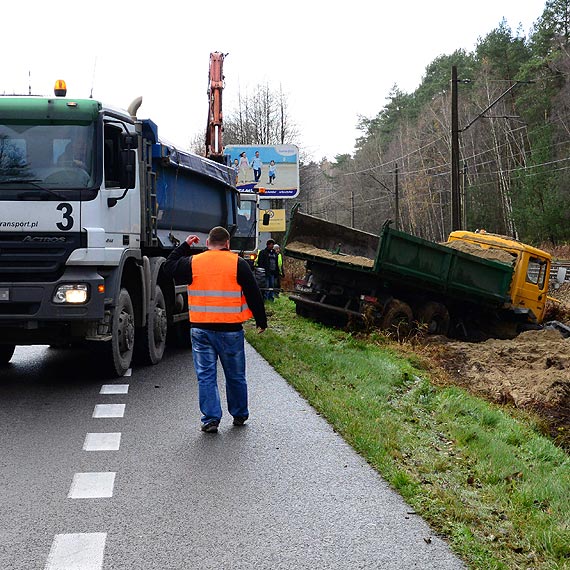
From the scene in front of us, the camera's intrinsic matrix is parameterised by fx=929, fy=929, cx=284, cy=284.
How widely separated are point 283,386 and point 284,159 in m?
29.8

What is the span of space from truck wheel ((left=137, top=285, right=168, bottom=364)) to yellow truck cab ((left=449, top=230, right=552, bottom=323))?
27.0 feet

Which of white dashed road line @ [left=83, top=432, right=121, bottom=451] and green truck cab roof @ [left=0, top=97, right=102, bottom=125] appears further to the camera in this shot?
green truck cab roof @ [left=0, top=97, right=102, bottom=125]

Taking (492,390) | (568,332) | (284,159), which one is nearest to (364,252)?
(568,332)

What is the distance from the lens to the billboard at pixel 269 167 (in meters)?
38.8

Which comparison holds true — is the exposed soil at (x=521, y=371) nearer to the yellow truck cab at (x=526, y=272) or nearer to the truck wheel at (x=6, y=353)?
the yellow truck cab at (x=526, y=272)

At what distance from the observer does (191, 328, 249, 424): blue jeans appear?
293 inches

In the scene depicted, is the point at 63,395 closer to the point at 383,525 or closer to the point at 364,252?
the point at 383,525

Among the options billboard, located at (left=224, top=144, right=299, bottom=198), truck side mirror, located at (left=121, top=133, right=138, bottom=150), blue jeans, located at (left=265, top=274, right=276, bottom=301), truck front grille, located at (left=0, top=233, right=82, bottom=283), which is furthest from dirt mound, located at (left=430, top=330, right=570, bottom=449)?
billboard, located at (left=224, top=144, right=299, bottom=198)

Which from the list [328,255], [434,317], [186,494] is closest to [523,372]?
[434,317]

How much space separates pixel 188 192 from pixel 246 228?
9.75 metres

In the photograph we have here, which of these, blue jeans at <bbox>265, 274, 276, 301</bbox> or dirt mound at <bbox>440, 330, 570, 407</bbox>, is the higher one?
dirt mound at <bbox>440, 330, 570, 407</bbox>

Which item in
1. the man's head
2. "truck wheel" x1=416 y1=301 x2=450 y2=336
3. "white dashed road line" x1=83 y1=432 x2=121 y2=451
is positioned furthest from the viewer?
"truck wheel" x1=416 y1=301 x2=450 y2=336

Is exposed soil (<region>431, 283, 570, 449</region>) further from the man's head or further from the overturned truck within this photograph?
the man's head

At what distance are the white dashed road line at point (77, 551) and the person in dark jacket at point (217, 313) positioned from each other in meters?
2.70
